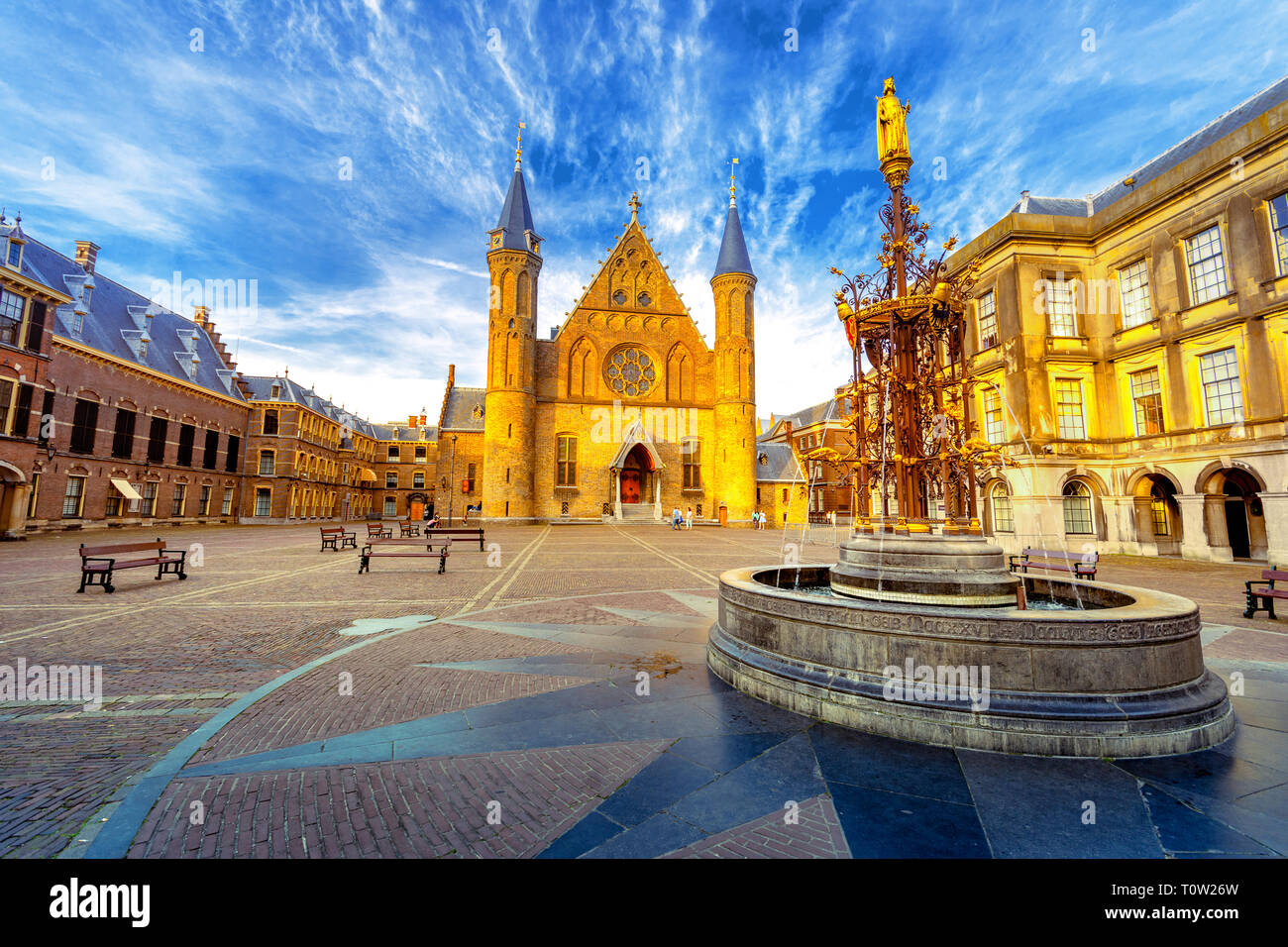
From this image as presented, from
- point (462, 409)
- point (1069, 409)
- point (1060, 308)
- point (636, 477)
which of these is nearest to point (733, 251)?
point (636, 477)

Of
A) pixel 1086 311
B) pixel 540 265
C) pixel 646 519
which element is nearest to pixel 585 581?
pixel 1086 311

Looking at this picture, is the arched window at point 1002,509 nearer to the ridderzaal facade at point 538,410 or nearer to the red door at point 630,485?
the ridderzaal facade at point 538,410

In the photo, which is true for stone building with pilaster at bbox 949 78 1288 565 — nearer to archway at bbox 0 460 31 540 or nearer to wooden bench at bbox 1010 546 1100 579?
wooden bench at bbox 1010 546 1100 579

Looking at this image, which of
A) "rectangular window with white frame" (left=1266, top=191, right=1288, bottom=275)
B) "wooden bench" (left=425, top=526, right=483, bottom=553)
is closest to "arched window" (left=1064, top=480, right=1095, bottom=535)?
"rectangular window with white frame" (left=1266, top=191, right=1288, bottom=275)

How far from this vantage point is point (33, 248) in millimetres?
24078

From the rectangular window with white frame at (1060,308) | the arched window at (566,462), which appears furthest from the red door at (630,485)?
the rectangular window with white frame at (1060,308)

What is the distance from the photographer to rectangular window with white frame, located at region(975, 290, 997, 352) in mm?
21375

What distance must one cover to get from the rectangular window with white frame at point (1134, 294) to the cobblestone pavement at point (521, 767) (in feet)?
57.4

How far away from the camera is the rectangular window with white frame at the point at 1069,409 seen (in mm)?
19797

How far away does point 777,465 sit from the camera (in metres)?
43.2

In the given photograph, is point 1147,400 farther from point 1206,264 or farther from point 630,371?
point 630,371
